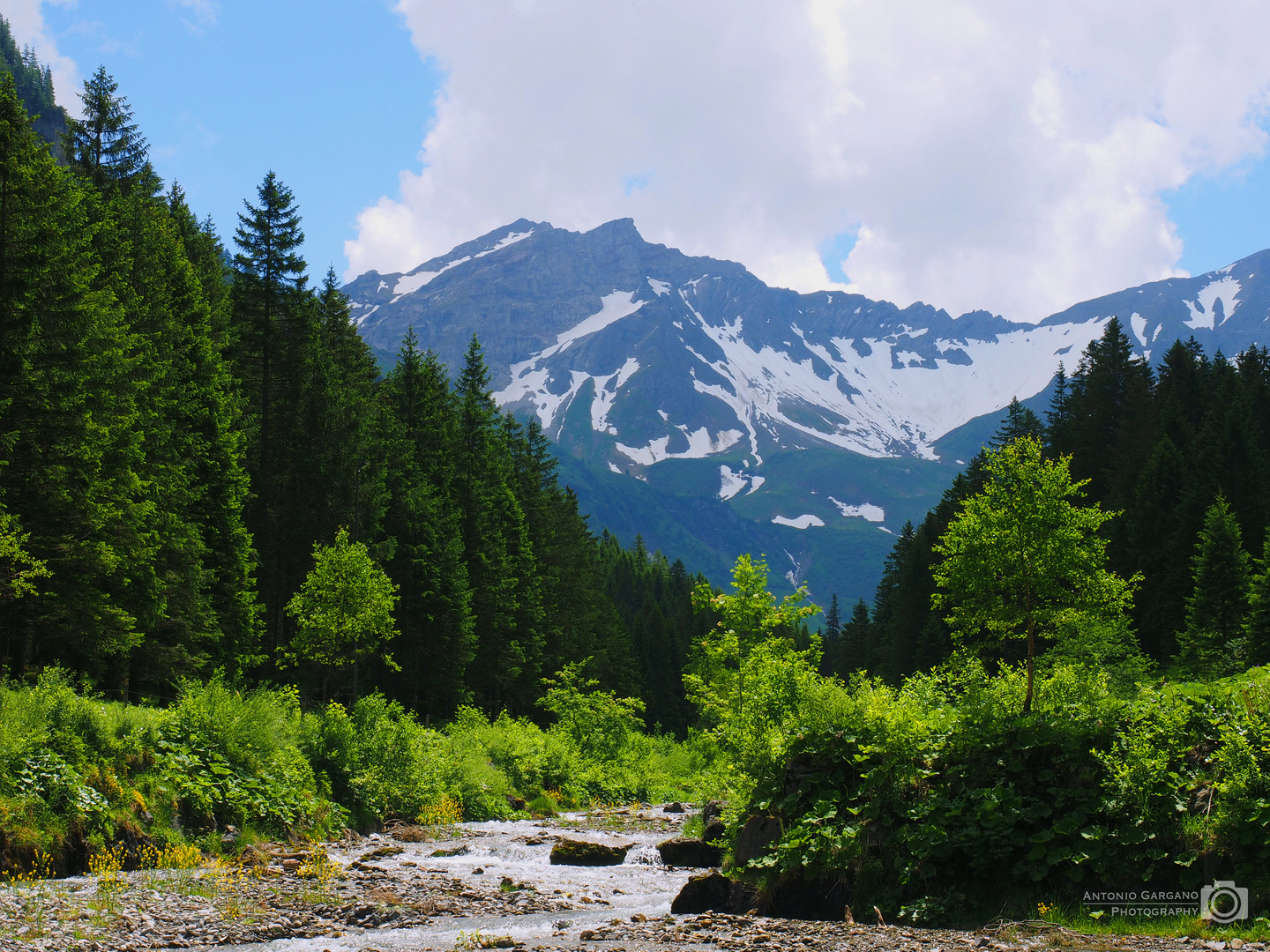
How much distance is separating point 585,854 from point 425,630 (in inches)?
888

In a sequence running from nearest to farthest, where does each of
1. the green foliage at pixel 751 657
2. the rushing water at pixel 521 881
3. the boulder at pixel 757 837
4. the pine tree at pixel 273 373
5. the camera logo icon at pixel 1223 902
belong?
the camera logo icon at pixel 1223 902 → the rushing water at pixel 521 881 → the boulder at pixel 757 837 → the green foliage at pixel 751 657 → the pine tree at pixel 273 373

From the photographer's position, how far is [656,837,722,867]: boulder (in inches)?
736

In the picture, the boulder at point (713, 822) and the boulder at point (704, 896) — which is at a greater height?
the boulder at point (704, 896)

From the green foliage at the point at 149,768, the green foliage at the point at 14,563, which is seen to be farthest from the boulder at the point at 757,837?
the green foliage at the point at 14,563

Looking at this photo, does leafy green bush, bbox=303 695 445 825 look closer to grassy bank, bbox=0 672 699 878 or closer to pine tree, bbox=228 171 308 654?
grassy bank, bbox=0 672 699 878

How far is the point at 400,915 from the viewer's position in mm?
12953

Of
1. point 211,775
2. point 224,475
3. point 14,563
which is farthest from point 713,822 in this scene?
point 224,475

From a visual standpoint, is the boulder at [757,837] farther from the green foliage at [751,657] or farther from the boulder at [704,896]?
the green foliage at [751,657]

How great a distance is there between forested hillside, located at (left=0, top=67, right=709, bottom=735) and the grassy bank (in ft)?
11.9

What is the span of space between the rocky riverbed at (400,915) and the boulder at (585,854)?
3.25ft

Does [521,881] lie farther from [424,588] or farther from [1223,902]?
[424,588]

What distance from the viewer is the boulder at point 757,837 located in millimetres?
13664

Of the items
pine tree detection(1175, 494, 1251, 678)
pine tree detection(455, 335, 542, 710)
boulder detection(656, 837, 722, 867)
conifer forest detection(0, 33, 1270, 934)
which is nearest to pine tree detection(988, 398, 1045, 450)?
conifer forest detection(0, 33, 1270, 934)

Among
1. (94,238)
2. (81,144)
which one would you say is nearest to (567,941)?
(94,238)
